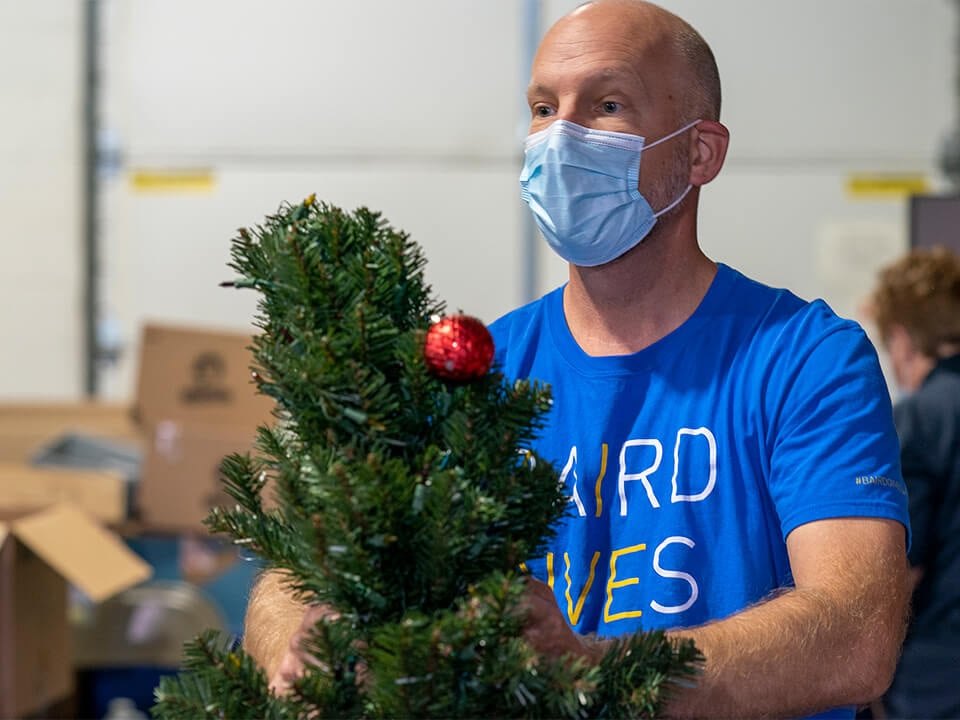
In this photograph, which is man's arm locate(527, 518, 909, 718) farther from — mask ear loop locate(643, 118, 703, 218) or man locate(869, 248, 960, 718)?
man locate(869, 248, 960, 718)

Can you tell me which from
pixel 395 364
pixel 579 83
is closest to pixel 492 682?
pixel 395 364

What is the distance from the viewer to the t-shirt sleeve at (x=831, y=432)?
3.23ft

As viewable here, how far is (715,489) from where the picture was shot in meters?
1.08

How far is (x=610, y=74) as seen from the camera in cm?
113

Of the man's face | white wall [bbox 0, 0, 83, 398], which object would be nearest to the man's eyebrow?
the man's face

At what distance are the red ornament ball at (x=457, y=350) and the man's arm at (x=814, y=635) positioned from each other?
148 mm

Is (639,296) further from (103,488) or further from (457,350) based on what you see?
(103,488)

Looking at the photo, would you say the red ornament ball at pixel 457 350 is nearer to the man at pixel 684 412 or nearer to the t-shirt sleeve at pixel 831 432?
the man at pixel 684 412

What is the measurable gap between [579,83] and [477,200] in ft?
8.02

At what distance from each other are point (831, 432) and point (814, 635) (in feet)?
0.66

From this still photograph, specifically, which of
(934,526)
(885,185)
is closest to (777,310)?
(934,526)

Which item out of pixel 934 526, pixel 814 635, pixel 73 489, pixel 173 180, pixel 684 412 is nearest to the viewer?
pixel 814 635

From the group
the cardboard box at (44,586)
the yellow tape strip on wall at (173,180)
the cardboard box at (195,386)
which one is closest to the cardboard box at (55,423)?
the cardboard box at (195,386)

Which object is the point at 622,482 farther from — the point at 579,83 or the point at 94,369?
the point at 94,369
